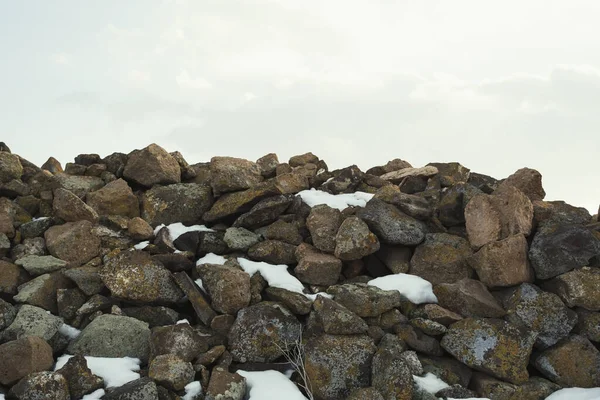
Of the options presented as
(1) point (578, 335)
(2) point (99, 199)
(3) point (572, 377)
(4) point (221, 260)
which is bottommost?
(3) point (572, 377)

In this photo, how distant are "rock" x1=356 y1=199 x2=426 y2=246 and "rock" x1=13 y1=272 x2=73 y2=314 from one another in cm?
663

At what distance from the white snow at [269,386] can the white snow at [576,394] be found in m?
4.59

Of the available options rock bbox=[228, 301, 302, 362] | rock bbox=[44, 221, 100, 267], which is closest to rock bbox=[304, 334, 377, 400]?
rock bbox=[228, 301, 302, 362]

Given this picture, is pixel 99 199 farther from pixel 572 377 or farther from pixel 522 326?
pixel 572 377

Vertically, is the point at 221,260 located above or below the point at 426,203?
below

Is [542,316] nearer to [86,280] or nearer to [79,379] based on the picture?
[79,379]

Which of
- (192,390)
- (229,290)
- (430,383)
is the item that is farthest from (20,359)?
(430,383)

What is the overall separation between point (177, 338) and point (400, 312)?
4369mm

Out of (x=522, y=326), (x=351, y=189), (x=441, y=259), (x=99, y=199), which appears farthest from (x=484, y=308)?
(x=99, y=199)

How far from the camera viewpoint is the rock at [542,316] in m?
10.3

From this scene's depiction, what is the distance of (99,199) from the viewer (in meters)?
13.6

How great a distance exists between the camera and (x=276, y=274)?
11211mm

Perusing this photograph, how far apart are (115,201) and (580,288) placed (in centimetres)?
1087

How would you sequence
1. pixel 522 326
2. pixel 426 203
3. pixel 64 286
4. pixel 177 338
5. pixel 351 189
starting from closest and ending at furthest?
1. pixel 177 338
2. pixel 522 326
3. pixel 64 286
4. pixel 426 203
5. pixel 351 189
